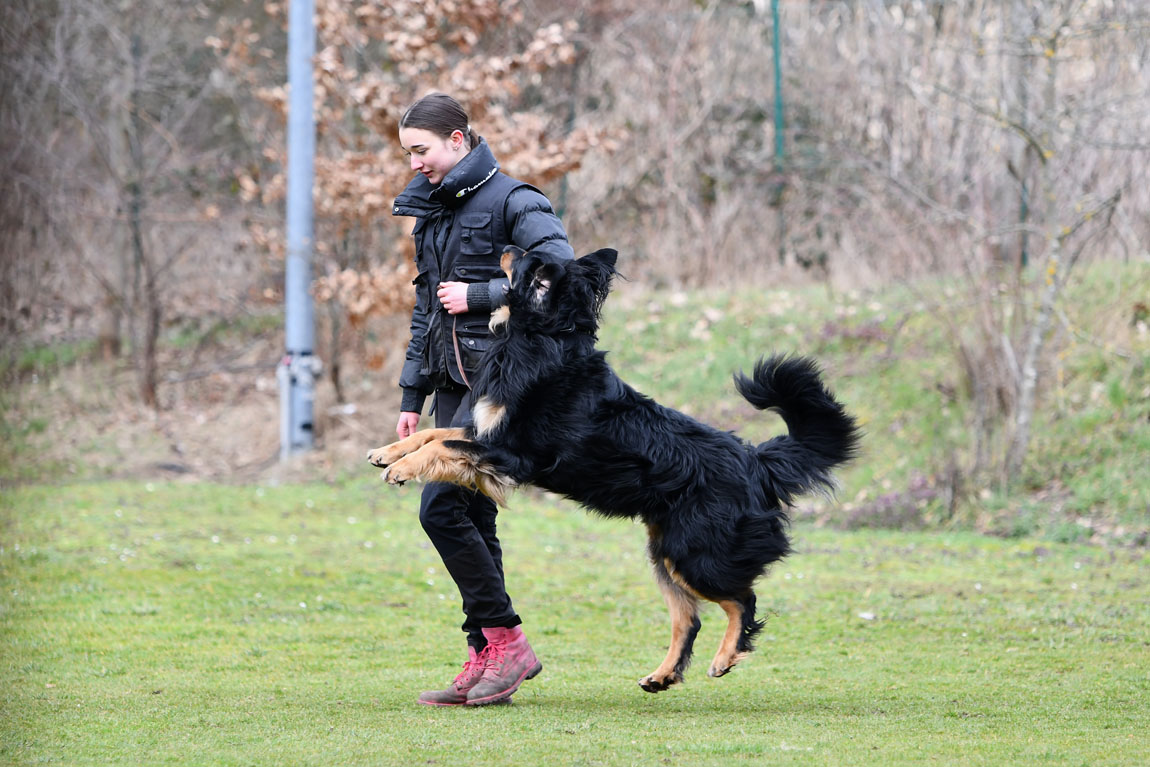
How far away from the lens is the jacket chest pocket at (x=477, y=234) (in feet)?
13.9

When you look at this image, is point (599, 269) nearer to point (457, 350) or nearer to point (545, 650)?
point (457, 350)

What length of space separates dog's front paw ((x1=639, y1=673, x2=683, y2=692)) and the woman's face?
6.50 feet

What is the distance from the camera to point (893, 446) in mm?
10352

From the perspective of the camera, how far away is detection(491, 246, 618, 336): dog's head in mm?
4016

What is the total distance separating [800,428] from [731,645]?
900 mm

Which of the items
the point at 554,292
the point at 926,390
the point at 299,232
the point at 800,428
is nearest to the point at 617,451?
the point at 554,292

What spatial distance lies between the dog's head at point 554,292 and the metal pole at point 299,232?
7.90 meters

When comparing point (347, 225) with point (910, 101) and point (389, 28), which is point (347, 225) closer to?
point (389, 28)

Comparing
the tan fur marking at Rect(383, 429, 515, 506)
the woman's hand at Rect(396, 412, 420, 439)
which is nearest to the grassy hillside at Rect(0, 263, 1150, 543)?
the woman's hand at Rect(396, 412, 420, 439)

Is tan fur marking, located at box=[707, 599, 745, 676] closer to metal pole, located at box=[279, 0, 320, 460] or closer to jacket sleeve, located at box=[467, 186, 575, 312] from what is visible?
jacket sleeve, located at box=[467, 186, 575, 312]

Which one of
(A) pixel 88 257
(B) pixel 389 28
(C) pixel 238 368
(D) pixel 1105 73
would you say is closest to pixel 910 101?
(D) pixel 1105 73

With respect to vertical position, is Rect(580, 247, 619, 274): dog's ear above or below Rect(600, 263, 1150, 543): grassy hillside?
above

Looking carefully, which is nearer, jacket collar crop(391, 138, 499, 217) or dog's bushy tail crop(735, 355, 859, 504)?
jacket collar crop(391, 138, 499, 217)

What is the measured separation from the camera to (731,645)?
14.0 ft
